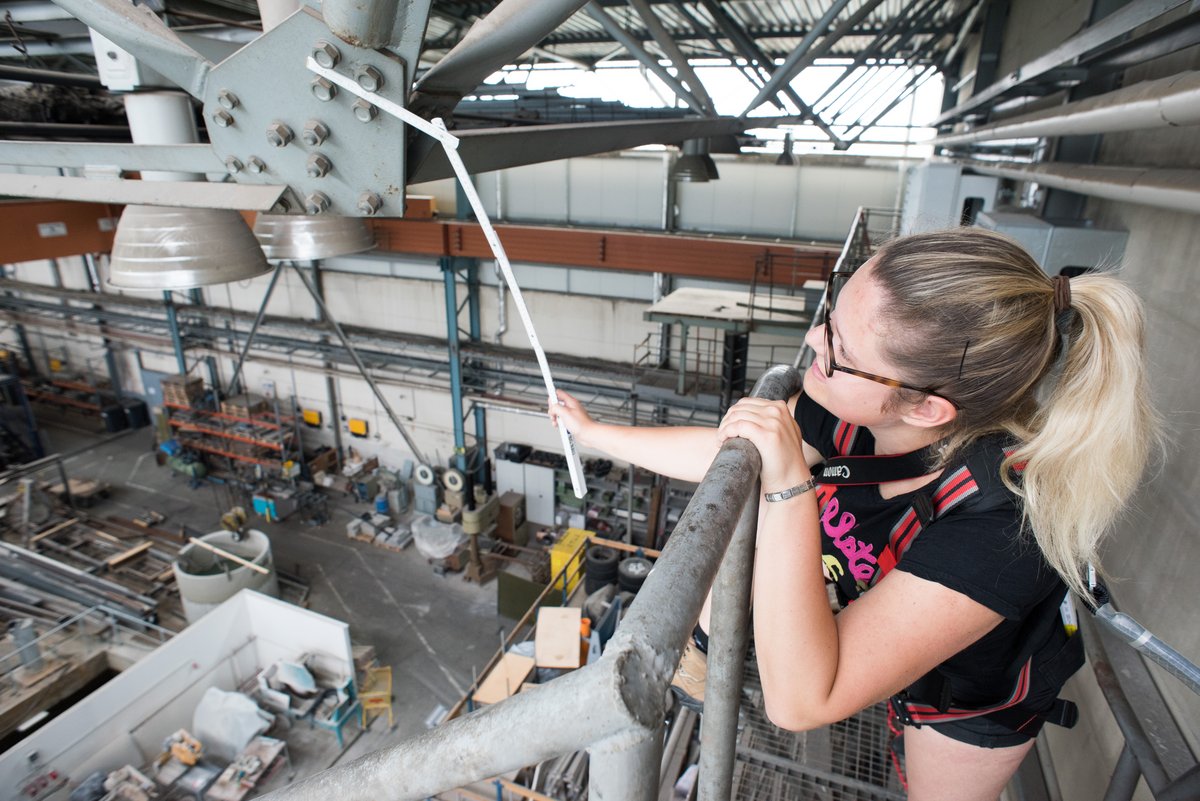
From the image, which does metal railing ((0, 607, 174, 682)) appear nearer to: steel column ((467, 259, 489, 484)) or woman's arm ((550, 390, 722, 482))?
steel column ((467, 259, 489, 484))

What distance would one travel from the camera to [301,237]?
3293 mm

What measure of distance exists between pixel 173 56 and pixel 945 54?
10.5 m

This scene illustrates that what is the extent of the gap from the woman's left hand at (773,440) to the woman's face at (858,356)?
22 cm

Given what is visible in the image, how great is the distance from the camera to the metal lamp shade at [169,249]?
92.2 inches

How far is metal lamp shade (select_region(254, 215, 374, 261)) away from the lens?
3277 millimetres

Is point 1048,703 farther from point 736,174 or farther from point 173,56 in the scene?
point 736,174

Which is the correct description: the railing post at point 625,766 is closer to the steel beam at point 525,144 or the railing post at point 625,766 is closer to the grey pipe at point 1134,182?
the steel beam at point 525,144

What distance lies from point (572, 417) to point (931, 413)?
893 millimetres

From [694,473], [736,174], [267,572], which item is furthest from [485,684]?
[736,174]

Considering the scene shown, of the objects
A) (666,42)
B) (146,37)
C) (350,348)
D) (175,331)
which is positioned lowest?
(175,331)

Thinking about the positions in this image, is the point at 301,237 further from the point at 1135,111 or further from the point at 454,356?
the point at 454,356

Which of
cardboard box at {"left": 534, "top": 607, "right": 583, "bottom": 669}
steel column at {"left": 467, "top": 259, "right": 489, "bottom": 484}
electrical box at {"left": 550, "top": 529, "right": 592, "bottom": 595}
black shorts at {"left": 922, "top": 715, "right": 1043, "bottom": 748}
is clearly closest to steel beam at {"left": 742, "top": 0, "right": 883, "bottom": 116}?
black shorts at {"left": 922, "top": 715, "right": 1043, "bottom": 748}

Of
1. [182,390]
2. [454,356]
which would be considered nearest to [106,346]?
[182,390]

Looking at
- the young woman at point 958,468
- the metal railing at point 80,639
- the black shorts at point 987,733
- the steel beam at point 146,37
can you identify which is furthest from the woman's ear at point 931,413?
the metal railing at point 80,639
